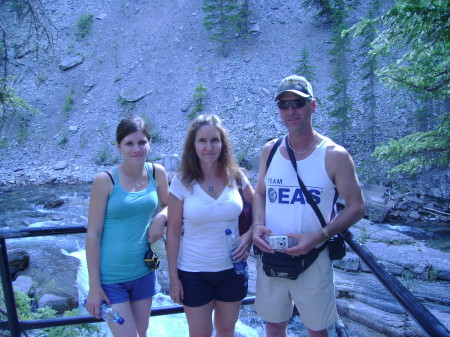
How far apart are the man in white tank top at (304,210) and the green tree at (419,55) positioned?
3.03 m

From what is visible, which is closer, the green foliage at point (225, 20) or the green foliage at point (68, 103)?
the green foliage at point (225, 20)

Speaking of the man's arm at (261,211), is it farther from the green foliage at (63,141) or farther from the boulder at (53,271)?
the green foliage at (63,141)

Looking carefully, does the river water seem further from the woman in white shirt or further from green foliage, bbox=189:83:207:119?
green foliage, bbox=189:83:207:119

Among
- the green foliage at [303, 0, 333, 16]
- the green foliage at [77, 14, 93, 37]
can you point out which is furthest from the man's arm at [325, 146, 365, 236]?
the green foliage at [77, 14, 93, 37]

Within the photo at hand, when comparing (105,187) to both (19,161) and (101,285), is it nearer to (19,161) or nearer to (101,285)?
(101,285)

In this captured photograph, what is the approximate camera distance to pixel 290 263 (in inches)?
88.6

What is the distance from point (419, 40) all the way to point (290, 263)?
4.61m

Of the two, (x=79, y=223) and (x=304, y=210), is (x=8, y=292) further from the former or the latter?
(x=79, y=223)

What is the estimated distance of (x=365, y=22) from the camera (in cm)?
533

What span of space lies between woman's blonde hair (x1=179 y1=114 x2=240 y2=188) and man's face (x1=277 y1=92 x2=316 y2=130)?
0.47 meters

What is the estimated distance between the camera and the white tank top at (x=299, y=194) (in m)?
2.27

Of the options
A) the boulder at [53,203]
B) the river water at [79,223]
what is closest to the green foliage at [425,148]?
the river water at [79,223]

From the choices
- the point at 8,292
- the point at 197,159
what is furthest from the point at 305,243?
the point at 8,292

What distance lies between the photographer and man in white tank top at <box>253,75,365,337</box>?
222 cm
